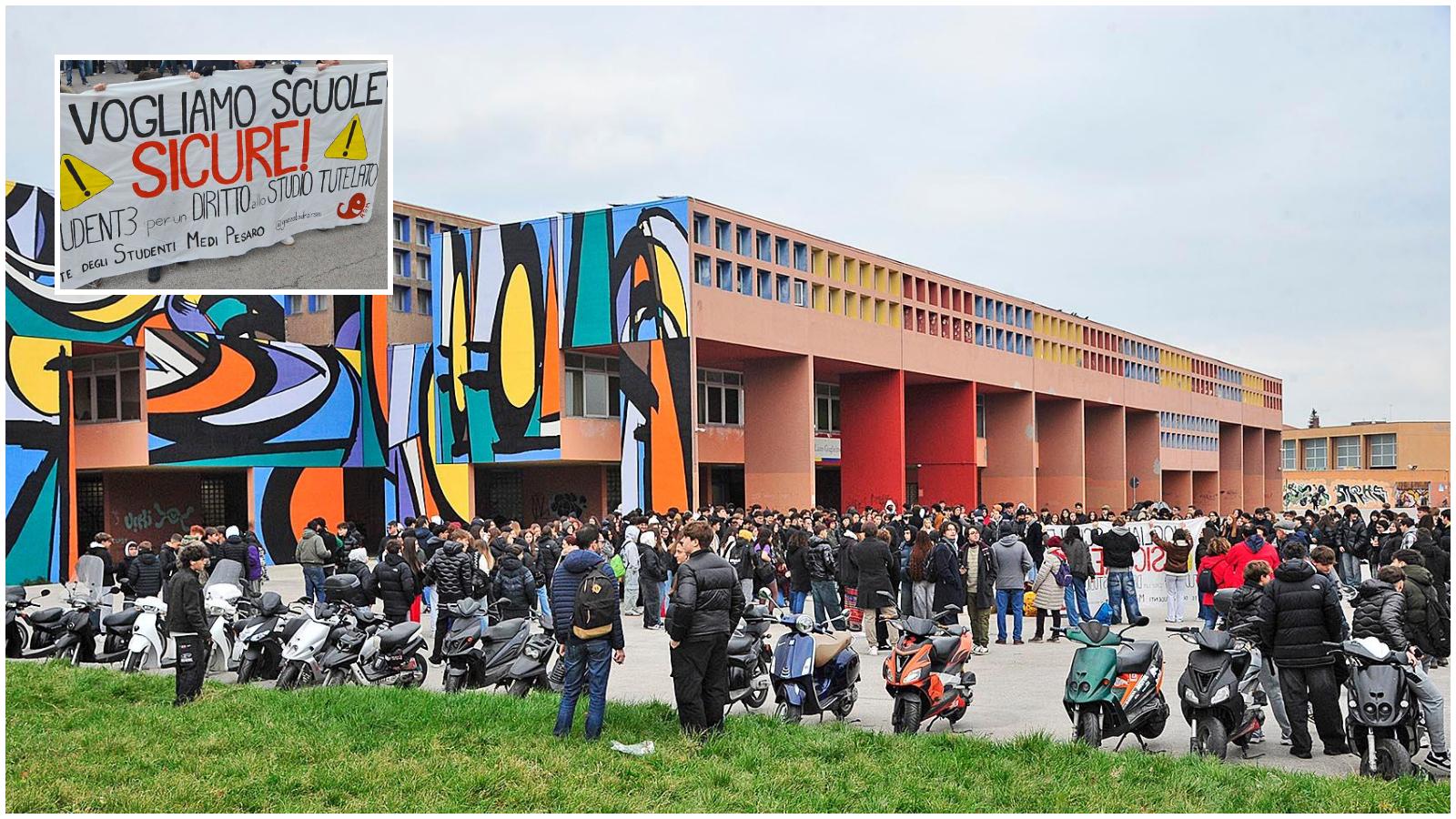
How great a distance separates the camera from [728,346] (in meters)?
37.8

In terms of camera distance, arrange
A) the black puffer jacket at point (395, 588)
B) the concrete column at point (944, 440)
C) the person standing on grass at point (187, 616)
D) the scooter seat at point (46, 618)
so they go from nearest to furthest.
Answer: the person standing on grass at point (187, 616)
the black puffer jacket at point (395, 588)
the scooter seat at point (46, 618)
the concrete column at point (944, 440)

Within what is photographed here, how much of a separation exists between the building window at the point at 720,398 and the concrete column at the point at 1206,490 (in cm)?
4388

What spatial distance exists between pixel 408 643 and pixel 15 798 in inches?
184

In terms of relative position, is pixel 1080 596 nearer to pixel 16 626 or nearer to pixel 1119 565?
pixel 1119 565

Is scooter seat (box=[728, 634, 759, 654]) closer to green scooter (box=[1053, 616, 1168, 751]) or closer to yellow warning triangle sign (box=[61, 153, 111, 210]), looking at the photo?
green scooter (box=[1053, 616, 1168, 751])

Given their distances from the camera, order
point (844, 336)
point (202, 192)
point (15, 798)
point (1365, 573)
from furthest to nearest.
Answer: point (844, 336) < point (1365, 573) < point (15, 798) < point (202, 192)

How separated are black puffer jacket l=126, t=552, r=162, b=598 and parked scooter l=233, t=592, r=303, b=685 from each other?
533cm

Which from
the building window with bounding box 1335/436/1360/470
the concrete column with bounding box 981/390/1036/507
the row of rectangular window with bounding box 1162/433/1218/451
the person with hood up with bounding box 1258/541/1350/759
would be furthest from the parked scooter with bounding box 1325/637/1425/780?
the building window with bounding box 1335/436/1360/470

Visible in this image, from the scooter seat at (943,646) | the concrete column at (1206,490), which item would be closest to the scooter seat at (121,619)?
the scooter seat at (943,646)

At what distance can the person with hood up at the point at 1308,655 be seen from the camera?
9.23 metres

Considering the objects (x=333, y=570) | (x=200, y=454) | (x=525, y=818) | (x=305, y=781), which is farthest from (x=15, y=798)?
(x=200, y=454)

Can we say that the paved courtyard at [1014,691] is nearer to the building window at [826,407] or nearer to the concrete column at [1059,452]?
the building window at [826,407]

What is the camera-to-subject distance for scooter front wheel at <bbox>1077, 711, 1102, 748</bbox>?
370 inches

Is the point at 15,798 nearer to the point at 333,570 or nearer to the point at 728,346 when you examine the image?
the point at 333,570
